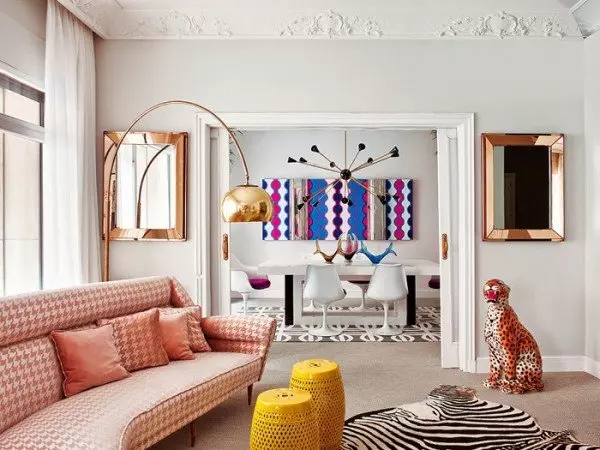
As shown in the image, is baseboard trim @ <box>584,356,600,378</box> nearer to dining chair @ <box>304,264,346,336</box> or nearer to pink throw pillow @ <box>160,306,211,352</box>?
dining chair @ <box>304,264,346,336</box>

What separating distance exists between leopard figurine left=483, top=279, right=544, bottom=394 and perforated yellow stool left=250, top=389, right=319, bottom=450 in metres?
2.10

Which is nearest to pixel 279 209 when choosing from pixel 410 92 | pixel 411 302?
pixel 411 302

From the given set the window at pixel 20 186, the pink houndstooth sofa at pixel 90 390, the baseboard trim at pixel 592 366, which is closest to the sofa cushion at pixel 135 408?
the pink houndstooth sofa at pixel 90 390

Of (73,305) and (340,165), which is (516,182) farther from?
(340,165)

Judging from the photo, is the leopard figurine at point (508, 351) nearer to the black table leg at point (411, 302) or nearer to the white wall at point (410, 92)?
the white wall at point (410, 92)

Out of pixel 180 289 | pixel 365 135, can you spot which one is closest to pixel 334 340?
pixel 180 289

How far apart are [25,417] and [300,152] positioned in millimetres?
6360

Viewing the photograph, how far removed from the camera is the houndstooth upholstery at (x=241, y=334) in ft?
11.0

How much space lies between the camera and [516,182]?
4.22 meters

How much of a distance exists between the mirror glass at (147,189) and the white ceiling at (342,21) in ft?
3.12

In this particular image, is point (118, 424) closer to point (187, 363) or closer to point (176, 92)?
point (187, 363)

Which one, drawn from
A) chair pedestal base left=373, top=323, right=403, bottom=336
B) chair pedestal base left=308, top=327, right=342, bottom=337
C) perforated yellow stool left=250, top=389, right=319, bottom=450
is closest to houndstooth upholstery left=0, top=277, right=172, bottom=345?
perforated yellow stool left=250, top=389, right=319, bottom=450

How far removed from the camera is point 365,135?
8.15 metres

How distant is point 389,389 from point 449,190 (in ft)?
5.48
